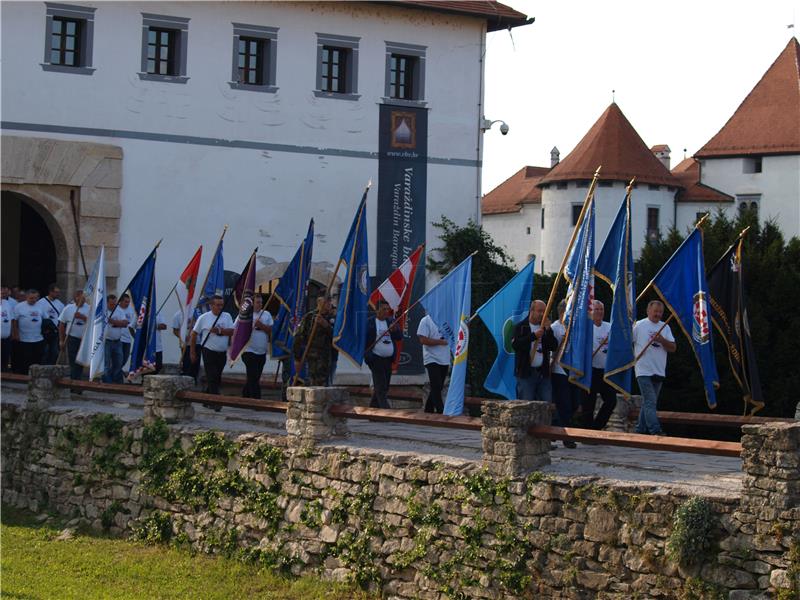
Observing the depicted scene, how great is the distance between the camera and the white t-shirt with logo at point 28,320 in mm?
20172

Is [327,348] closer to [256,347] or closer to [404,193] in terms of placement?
[256,347]

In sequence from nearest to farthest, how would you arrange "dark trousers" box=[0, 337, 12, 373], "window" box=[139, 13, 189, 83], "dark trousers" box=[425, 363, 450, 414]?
"dark trousers" box=[425, 363, 450, 414] → "dark trousers" box=[0, 337, 12, 373] → "window" box=[139, 13, 189, 83]

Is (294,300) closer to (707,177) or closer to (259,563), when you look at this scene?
(259,563)

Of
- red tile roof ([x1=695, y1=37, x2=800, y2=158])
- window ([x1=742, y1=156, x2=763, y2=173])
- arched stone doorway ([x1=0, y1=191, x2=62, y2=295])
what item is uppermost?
red tile roof ([x1=695, y1=37, x2=800, y2=158])

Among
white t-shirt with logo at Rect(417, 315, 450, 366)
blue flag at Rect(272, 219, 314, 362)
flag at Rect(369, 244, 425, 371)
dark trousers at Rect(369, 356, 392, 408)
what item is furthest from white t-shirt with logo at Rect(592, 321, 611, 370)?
blue flag at Rect(272, 219, 314, 362)

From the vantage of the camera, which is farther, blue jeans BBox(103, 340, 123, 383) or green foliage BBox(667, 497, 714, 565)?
blue jeans BBox(103, 340, 123, 383)

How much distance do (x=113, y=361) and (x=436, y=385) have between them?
6023 mm

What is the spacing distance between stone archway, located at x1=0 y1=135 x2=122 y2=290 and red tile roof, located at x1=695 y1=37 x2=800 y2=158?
35490mm

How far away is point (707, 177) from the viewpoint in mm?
54500

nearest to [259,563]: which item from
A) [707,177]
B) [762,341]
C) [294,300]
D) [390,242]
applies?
[294,300]

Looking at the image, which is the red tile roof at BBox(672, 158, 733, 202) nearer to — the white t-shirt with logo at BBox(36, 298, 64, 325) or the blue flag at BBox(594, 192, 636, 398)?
the white t-shirt with logo at BBox(36, 298, 64, 325)

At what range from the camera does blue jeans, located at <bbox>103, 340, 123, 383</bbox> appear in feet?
63.5

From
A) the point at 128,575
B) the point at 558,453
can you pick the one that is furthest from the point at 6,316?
the point at 558,453

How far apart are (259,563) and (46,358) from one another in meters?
9.11
